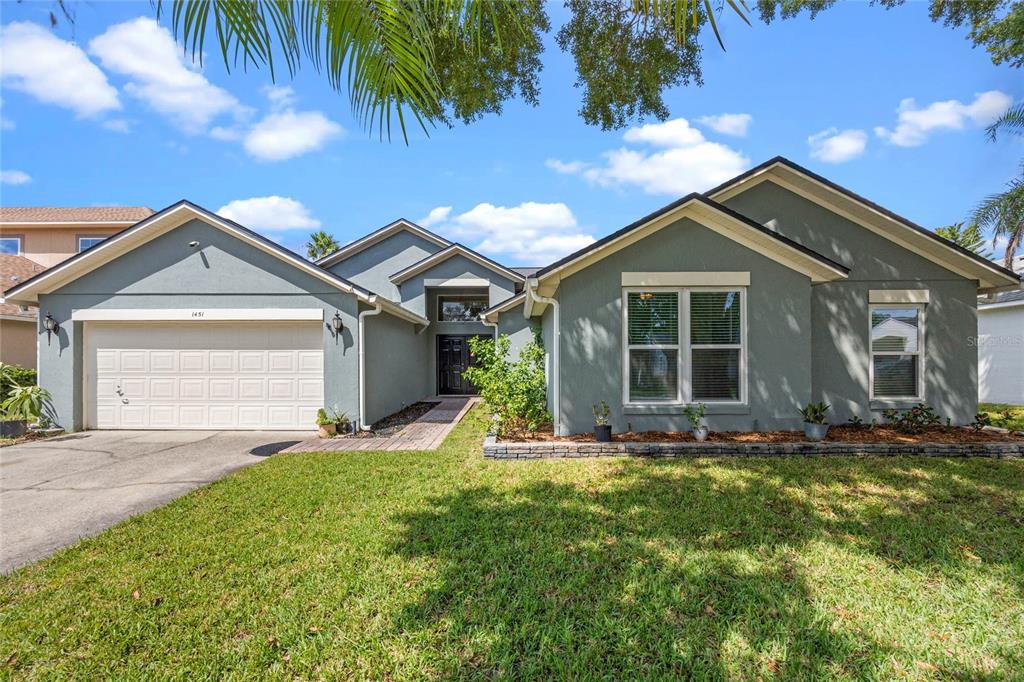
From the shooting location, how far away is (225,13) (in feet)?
6.73

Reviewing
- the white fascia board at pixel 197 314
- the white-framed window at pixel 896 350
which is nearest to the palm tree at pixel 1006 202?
the white-framed window at pixel 896 350

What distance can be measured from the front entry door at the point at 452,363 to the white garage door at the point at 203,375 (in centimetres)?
863

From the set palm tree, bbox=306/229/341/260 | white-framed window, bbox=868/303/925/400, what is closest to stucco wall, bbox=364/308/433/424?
white-framed window, bbox=868/303/925/400

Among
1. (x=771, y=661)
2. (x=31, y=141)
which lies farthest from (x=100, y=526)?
(x=771, y=661)

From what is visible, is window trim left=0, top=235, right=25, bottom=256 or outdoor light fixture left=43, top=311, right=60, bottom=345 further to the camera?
window trim left=0, top=235, right=25, bottom=256

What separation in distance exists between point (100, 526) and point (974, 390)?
48.5 feet

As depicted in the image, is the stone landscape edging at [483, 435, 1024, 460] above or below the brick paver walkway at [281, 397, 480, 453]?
above

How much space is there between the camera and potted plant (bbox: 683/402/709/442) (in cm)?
785

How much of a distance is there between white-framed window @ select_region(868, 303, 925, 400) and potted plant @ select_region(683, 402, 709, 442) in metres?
4.07

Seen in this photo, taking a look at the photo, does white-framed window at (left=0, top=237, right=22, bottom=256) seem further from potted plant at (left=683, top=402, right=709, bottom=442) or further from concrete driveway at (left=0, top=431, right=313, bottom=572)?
potted plant at (left=683, top=402, right=709, bottom=442)

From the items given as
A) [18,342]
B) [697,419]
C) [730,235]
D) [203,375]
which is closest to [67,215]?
[18,342]

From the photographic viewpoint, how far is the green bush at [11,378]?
10734mm

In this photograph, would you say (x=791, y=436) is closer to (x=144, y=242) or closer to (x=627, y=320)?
(x=627, y=320)

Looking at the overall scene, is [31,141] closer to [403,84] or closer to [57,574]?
[57,574]
